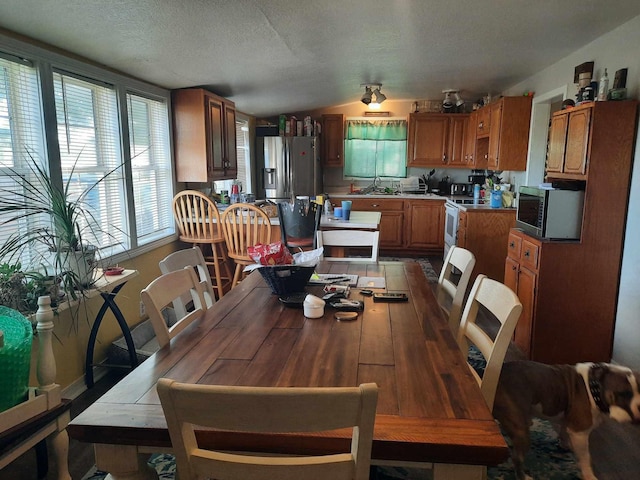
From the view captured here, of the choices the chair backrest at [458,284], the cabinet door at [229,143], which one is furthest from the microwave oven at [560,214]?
the cabinet door at [229,143]

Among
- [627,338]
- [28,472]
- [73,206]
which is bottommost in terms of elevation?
[28,472]

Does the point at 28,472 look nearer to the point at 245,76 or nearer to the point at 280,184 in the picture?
the point at 245,76

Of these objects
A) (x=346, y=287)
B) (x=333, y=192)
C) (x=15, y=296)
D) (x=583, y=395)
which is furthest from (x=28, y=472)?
(x=333, y=192)

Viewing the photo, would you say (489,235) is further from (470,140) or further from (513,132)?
(470,140)

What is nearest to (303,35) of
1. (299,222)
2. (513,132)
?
(299,222)

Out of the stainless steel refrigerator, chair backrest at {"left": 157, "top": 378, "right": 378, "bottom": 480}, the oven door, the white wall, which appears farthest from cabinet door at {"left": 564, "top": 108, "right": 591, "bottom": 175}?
the stainless steel refrigerator

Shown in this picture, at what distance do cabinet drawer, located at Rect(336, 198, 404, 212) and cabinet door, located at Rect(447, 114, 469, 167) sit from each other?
101cm

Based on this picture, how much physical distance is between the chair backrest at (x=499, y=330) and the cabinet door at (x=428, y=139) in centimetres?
510

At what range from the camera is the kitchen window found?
22.8 ft

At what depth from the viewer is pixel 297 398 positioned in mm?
807

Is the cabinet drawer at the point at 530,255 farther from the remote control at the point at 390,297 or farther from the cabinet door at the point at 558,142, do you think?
the remote control at the point at 390,297

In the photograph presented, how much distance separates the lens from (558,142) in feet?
10.2

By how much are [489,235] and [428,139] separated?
235cm

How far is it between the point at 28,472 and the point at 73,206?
1.20m
